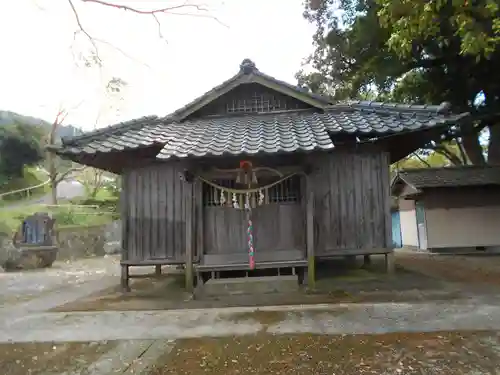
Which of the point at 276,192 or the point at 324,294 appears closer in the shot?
the point at 324,294

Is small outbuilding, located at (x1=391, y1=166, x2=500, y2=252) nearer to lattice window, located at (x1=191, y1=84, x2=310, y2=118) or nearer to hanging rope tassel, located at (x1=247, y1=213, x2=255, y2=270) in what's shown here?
lattice window, located at (x1=191, y1=84, x2=310, y2=118)

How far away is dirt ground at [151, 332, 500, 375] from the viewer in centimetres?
399

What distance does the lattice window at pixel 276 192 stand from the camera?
858cm

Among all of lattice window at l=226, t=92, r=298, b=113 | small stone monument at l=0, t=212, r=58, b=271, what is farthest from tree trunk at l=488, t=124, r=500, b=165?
small stone monument at l=0, t=212, r=58, b=271

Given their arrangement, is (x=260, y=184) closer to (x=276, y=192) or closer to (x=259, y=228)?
(x=276, y=192)

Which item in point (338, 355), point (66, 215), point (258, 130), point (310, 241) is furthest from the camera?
point (66, 215)

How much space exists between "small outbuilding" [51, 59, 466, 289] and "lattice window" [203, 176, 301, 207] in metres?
0.02

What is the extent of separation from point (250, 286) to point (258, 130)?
3.50 metres

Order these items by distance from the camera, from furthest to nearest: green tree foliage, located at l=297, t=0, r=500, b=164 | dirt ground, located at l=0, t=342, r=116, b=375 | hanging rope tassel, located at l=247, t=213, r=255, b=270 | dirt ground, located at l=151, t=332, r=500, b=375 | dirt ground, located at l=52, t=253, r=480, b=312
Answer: green tree foliage, located at l=297, t=0, r=500, b=164 < hanging rope tassel, located at l=247, t=213, r=255, b=270 < dirt ground, located at l=52, t=253, r=480, b=312 < dirt ground, located at l=0, t=342, r=116, b=375 < dirt ground, located at l=151, t=332, r=500, b=375

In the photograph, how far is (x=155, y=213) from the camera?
912 cm

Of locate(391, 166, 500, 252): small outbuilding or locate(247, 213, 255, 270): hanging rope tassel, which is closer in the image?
locate(247, 213, 255, 270): hanging rope tassel

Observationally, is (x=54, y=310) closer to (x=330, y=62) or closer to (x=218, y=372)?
(x=218, y=372)

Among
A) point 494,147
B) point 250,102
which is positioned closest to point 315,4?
point 250,102

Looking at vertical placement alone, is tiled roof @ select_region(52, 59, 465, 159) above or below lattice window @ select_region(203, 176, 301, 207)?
above
